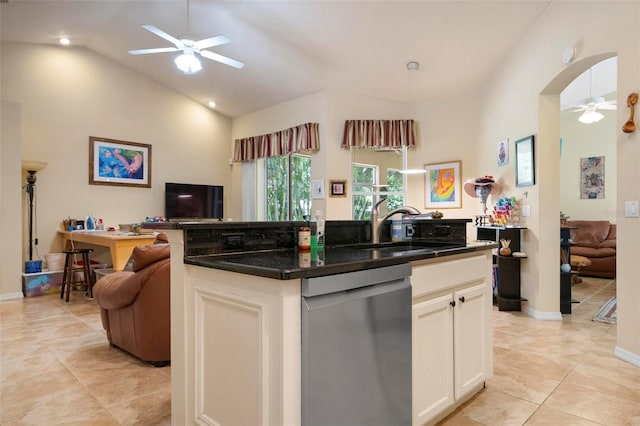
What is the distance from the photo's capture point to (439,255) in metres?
1.74

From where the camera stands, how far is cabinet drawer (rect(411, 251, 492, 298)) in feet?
5.38

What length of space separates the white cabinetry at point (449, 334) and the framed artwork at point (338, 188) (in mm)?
3702

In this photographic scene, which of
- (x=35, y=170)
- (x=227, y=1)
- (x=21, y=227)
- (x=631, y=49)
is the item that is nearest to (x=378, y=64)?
(x=227, y=1)

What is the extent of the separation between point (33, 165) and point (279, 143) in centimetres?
350

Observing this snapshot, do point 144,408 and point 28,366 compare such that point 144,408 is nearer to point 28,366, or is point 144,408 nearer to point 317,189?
point 28,366

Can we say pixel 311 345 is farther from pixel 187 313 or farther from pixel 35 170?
pixel 35 170

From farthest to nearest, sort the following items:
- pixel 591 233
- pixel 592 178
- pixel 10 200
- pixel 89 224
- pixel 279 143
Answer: pixel 592 178, pixel 279 143, pixel 591 233, pixel 89 224, pixel 10 200

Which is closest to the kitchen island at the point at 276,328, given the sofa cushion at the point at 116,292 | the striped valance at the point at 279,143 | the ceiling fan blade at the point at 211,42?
the sofa cushion at the point at 116,292

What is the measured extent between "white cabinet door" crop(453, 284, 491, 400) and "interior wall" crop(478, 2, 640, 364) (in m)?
1.37

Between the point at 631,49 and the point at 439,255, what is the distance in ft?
7.58

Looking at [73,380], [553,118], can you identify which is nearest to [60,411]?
[73,380]

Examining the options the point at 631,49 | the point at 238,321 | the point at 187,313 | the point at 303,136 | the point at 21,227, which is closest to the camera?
the point at 238,321

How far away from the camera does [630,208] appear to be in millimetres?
2594

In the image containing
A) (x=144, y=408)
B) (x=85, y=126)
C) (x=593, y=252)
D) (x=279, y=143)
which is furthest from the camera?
(x=279, y=143)
